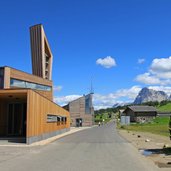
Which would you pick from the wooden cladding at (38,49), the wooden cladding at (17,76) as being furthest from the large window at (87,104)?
the wooden cladding at (17,76)

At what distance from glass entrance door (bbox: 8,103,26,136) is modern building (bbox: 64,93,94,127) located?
6361cm

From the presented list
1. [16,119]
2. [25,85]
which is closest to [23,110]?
[16,119]

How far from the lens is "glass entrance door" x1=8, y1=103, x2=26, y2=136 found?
3306 cm

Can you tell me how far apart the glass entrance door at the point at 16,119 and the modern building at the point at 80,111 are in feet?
209

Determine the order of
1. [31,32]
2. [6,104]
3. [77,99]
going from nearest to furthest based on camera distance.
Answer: [6,104], [31,32], [77,99]

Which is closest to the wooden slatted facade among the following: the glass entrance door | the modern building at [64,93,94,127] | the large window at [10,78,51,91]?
the glass entrance door

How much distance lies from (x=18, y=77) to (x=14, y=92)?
2678cm

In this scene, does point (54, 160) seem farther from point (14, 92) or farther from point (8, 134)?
point (8, 134)

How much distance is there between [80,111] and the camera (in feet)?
330

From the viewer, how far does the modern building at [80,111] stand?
99.1 m

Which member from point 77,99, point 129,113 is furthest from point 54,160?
point 129,113

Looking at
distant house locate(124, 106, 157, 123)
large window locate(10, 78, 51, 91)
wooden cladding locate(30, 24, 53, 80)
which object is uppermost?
wooden cladding locate(30, 24, 53, 80)

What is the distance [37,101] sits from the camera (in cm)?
Result: 2716

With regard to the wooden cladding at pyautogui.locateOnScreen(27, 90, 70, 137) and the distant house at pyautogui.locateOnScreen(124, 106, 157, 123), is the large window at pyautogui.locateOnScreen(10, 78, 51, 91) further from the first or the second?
the distant house at pyautogui.locateOnScreen(124, 106, 157, 123)
